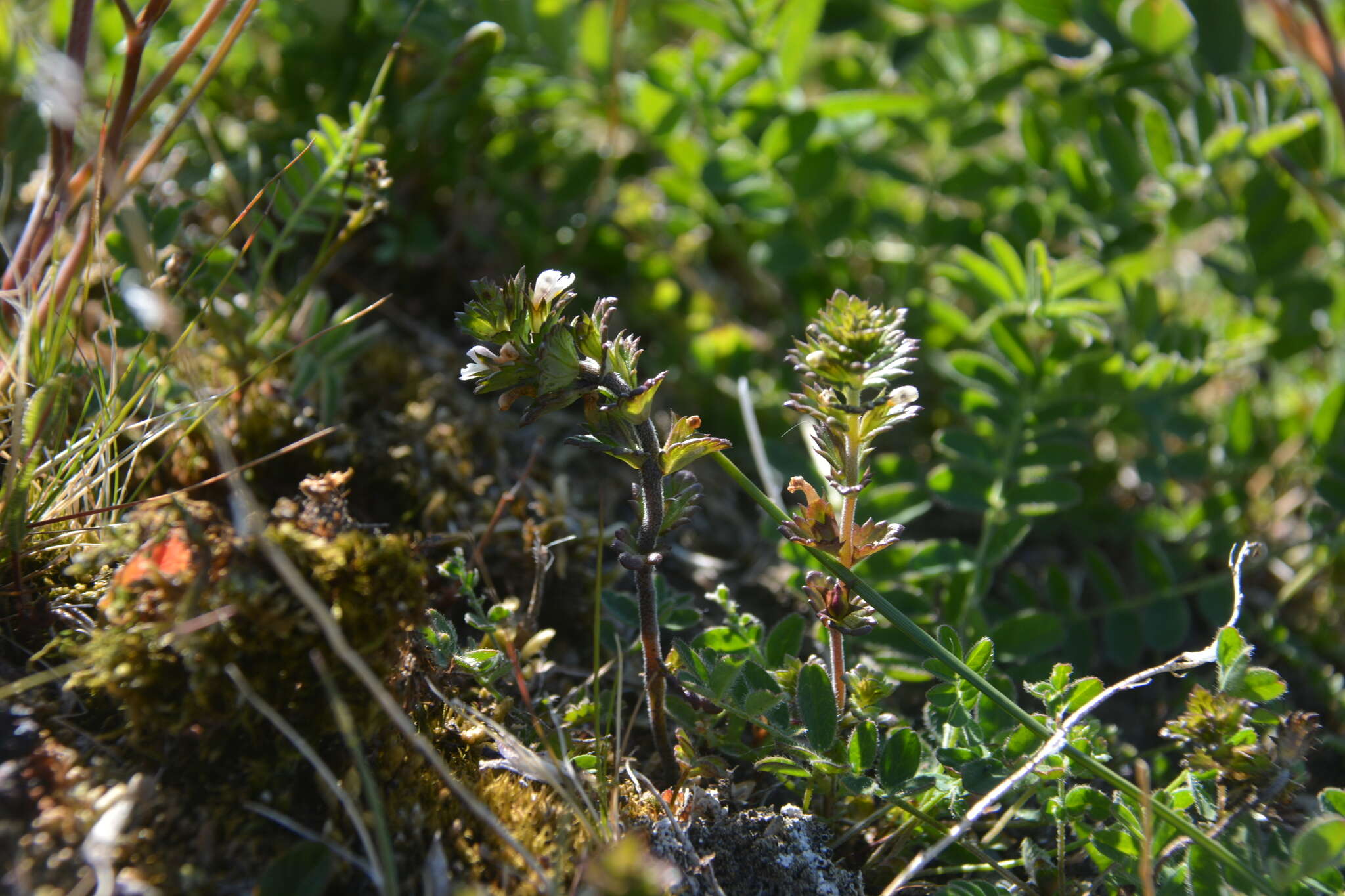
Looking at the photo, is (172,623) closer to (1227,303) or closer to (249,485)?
(249,485)

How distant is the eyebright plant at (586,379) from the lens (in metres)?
1.36

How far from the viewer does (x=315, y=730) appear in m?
1.36

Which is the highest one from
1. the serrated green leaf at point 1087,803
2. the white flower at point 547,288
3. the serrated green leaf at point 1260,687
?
the white flower at point 547,288

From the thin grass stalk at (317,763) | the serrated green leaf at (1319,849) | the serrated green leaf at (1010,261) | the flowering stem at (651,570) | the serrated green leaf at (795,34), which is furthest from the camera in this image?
the serrated green leaf at (795,34)

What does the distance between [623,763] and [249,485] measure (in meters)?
0.95

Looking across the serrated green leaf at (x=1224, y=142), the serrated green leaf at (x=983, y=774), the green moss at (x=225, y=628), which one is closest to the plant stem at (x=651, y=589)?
the green moss at (x=225, y=628)

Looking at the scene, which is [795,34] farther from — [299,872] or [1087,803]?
[299,872]

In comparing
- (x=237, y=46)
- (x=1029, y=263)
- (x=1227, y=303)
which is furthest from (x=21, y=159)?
(x=1227, y=303)

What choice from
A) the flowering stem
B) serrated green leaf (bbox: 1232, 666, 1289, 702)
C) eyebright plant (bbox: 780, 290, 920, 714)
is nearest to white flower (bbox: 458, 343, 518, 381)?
the flowering stem

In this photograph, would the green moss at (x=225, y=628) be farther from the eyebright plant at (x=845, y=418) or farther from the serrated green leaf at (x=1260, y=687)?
the serrated green leaf at (x=1260, y=687)

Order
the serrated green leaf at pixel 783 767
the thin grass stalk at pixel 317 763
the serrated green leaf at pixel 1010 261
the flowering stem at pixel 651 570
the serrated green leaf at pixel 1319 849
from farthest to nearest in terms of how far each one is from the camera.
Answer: the serrated green leaf at pixel 1010 261, the serrated green leaf at pixel 783 767, the flowering stem at pixel 651 570, the serrated green leaf at pixel 1319 849, the thin grass stalk at pixel 317 763

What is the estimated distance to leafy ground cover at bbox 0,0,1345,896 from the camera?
4.46ft

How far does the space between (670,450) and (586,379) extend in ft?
0.55

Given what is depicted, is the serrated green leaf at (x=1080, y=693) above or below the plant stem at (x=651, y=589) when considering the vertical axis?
below
